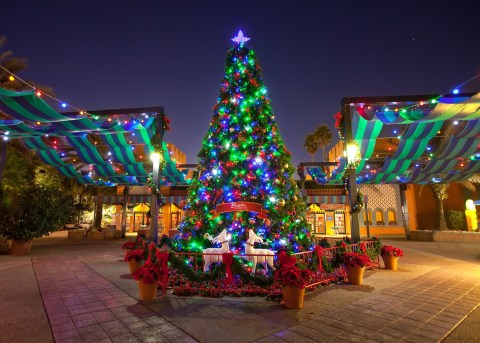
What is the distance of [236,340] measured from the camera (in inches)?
Result: 157

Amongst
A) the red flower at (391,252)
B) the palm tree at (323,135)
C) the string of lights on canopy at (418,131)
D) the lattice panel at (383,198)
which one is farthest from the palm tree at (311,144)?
the red flower at (391,252)

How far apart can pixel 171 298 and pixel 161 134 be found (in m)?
6.71

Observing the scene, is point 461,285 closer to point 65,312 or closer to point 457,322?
point 457,322

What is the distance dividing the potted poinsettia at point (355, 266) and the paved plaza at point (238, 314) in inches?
11.6

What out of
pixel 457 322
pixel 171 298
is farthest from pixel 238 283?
pixel 457 322

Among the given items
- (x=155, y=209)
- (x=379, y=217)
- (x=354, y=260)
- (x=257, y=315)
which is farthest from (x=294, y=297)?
(x=379, y=217)

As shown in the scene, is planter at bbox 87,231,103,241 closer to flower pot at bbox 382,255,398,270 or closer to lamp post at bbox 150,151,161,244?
lamp post at bbox 150,151,161,244

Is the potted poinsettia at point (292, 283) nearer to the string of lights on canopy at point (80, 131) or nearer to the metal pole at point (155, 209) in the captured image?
the metal pole at point (155, 209)

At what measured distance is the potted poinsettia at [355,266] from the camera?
7297mm

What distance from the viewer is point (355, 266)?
24.2ft

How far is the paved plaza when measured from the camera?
4137 millimetres

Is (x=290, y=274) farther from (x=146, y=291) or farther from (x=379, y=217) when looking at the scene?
(x=379, y=217)

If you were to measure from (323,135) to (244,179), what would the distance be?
144 feet

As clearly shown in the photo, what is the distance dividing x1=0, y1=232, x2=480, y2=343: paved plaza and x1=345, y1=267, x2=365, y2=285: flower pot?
0.83ft
